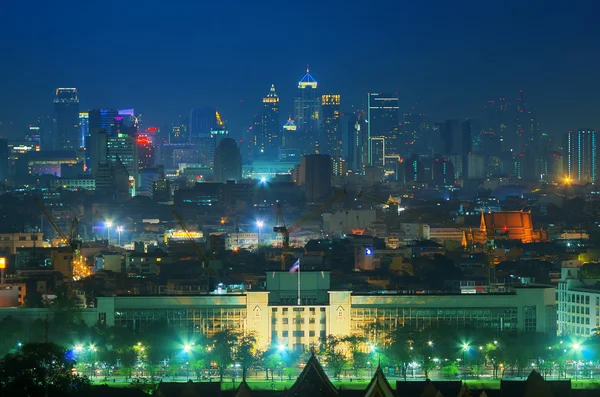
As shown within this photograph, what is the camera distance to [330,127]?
618ft

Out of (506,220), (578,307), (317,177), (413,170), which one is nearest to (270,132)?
(413,170)

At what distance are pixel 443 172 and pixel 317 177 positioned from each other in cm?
3271

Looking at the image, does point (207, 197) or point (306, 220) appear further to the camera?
point (207, 197)

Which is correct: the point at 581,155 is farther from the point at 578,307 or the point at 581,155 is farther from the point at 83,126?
the point at 578,307

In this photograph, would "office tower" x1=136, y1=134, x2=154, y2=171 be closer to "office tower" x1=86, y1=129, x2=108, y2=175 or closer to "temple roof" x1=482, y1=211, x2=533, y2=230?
"office tower" x1=86, y1=129, x2=108, y2=175

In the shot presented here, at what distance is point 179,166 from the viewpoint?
188m

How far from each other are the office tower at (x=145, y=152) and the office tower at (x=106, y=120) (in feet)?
7.87

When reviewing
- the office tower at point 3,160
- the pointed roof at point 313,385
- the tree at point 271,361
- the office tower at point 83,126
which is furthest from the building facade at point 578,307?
the office tower at point 83,126

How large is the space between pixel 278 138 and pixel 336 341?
154 metres

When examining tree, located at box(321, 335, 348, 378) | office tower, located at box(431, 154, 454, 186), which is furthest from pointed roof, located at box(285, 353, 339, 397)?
office tower, located at box(431, 154, 454, 186)

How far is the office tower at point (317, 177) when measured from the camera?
141050 mm

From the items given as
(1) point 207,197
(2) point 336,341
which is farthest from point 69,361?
(1) point 207,197

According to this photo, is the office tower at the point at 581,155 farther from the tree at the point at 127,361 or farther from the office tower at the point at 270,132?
the tree at the point at 127,361

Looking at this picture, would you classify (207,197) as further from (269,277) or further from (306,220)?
(269,277)
